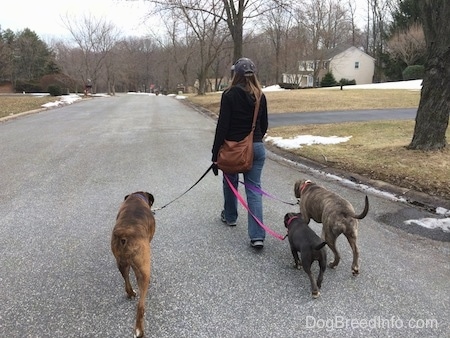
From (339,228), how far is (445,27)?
5.26 metres

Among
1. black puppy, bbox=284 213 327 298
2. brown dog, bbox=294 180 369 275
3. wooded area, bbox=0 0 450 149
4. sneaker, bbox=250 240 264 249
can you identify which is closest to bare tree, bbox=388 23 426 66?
wooded area, bbox=0 0 450 149

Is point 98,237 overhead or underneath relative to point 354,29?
underneath

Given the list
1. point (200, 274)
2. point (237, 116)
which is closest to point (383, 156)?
point (237, 116)

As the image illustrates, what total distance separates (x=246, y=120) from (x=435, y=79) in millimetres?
4813

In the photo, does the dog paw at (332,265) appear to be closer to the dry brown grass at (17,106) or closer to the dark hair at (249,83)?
the dark hair at (249,83)

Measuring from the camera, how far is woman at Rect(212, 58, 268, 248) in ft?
12.1

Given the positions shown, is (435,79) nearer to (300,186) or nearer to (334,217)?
(300,186)

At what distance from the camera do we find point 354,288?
325cm

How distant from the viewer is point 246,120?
12.6 ft

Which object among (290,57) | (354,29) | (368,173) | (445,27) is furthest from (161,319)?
(354,29)

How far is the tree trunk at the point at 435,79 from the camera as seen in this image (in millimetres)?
6699

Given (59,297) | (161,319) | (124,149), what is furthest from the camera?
(124,149)

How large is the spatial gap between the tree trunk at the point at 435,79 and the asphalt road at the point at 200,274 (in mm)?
2240

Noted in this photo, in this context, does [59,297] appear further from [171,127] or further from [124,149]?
[171,127]
